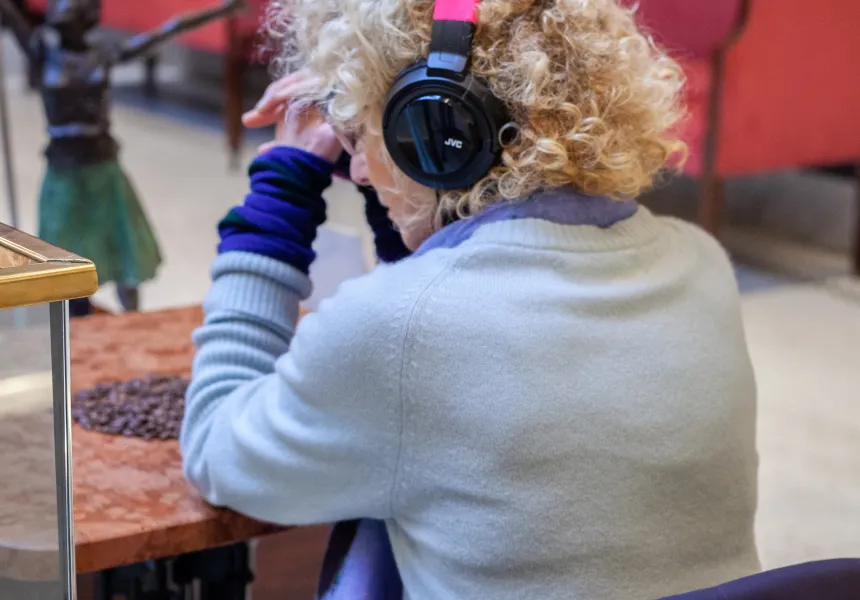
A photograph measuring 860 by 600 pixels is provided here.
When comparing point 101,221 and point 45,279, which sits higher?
point 45,279

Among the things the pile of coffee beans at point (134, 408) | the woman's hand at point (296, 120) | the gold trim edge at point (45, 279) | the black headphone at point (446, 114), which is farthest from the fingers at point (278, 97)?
the gold trim edge at point (45, 279)

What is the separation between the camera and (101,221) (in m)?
1.51

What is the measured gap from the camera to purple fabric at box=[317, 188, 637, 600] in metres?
0.76

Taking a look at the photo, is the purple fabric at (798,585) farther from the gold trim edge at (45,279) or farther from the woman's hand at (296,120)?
the woman's hand at (296,120)

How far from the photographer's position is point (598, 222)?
79cm

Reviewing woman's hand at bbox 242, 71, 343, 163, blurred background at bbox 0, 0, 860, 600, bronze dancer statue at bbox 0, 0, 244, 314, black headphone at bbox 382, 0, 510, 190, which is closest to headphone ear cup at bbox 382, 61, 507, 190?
black headphone at bbox 382, 0, 510, 190

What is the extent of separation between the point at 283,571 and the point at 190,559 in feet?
2.03

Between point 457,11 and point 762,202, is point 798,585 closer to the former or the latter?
point 457,11

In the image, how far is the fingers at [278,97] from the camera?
90 cm

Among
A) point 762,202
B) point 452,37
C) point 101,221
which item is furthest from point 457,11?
point 762,202

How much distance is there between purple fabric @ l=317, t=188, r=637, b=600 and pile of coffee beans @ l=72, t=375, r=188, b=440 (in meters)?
0.19

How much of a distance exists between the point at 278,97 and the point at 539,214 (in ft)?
0.90

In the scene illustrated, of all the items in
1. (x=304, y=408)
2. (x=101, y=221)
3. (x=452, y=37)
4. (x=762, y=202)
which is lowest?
(x=762, y=202)

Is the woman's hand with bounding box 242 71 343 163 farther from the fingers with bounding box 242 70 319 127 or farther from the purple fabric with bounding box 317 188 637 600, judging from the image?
the purple fabric with bounding box 317 188 637 600
